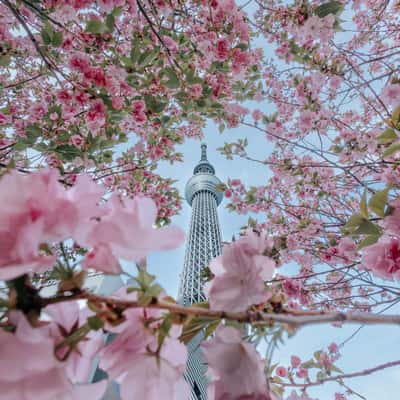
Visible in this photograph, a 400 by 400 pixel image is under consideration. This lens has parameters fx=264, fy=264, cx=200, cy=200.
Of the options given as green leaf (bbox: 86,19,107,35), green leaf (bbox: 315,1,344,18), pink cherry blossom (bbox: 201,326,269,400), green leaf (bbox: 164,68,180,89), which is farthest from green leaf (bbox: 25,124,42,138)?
green leaf (bbox: 315,1,344,18)

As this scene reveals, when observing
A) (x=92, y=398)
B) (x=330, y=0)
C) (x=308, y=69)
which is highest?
(x=308, y=69)

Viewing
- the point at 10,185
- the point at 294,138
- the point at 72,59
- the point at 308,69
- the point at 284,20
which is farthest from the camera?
the point at 294,138

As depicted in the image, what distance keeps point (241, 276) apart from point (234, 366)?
0.11 m

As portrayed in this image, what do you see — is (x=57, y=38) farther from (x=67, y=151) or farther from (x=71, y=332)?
(x=71, y=332)

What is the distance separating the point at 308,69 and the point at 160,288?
210 centimetres

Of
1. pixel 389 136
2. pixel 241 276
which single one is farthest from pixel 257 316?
pixel 389 136

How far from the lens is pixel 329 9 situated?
1403 mm

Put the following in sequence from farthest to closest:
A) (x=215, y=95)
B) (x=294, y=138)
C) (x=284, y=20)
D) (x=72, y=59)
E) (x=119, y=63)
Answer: (x=294, y=138), (x=284, y=20), (x=215, y=95), (x=119, y=63), (x=72, y=59)

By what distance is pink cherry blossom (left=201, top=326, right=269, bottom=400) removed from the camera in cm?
30

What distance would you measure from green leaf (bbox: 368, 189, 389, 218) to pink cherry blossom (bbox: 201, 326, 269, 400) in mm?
433

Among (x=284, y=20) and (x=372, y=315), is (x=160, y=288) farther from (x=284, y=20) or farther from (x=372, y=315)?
(x=284, y=20)

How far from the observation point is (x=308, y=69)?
1914mm

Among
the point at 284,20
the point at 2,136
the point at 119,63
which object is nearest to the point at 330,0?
the point at 284,20

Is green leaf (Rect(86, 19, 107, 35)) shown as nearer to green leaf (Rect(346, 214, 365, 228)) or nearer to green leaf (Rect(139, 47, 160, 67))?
green leaf (Rect(139, 47, 160, 67))
